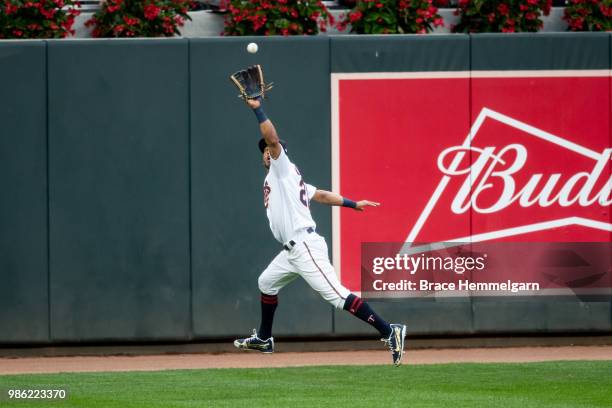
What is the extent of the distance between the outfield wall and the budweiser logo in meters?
0.41

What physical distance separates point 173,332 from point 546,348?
4.01 metres

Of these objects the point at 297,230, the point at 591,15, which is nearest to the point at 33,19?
the point at 297,230

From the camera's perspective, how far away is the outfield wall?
12.1m

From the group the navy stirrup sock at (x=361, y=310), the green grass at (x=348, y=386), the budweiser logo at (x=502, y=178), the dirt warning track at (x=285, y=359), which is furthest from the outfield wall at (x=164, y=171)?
the navy stirrup sock at (x=361, y=310)

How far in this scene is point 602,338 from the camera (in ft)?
41.6

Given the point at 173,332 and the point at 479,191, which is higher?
the point at 479,191

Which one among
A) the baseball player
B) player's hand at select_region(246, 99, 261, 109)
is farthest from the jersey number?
player's hand at select_region(246, 99, 261, 109)

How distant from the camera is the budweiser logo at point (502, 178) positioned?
12.3m

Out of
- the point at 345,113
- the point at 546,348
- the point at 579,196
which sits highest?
the point at 345,113

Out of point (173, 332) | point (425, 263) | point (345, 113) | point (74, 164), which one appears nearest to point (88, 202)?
point (74, 164)

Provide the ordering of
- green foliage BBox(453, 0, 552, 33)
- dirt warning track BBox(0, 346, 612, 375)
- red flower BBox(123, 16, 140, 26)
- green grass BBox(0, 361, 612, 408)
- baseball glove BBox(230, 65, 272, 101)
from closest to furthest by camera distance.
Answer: green grass BBox(0, 361, 612, 408) → baseball glove BBox(230, 65, 272, 101) → dirt warning track BBox(0, 346, 612, 375) → red flower BBox(123, 16, 140, 26) → green foliage BBox(453, 0, 552, 33)

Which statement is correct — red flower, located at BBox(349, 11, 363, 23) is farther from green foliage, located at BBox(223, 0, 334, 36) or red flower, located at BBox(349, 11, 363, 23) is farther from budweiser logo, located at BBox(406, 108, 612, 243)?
budweiser logo, located at BBox(406, 108, 612, 243)

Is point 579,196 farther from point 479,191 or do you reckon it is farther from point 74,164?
point 74,164

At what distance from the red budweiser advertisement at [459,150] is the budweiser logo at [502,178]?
Result: 0.4 inches
